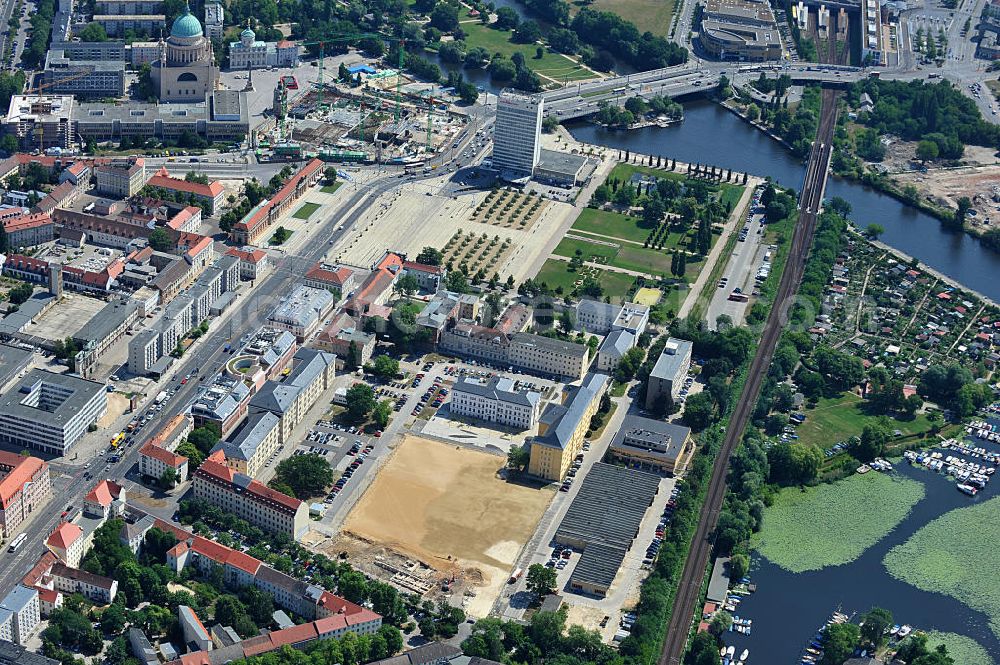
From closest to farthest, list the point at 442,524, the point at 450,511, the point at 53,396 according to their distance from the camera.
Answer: the point at 442,524, the point at 450,511, the point at 53,396

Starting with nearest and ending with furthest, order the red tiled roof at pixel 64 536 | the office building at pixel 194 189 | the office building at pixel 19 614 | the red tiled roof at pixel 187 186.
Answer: the office building at pixel 19 614, the red tiled roof at pixel 64 536, the office building at pixel 194 189, the red tiled roof at pixel 187 186

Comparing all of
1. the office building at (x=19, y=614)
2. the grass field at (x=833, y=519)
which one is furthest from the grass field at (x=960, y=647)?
the office building at (x=19, y=614)

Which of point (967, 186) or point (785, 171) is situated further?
point (785, 171)

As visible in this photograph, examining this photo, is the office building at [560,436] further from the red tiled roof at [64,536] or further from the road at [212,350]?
the red tiled roof at [64,536]

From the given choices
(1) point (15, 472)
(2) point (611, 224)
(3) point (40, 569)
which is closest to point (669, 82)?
(2) point (611, 224)

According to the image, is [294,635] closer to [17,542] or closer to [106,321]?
[17,542]

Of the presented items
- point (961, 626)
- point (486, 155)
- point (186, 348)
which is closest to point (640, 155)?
point (486, 155)

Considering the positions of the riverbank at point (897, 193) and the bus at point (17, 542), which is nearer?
the bus at point (17, 542)

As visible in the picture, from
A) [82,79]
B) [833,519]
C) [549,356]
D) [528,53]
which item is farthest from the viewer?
[528,53]
